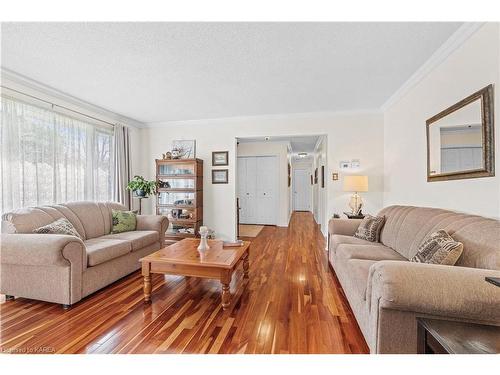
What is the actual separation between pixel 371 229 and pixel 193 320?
2.17m

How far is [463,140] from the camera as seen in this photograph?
2008 millimetres

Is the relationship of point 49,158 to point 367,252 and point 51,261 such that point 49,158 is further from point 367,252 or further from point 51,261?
point 367,252

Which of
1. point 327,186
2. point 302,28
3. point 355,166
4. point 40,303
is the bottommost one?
point 40,303

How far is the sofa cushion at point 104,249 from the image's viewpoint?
7.30ft

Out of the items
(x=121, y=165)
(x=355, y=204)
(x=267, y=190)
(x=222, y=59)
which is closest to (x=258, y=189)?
(x=267, y=190)

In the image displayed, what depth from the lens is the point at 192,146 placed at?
475 cm

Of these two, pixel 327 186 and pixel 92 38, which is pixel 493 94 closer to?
pixel 327 186

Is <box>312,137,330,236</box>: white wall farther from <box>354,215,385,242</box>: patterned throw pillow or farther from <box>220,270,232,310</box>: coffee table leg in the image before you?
<box>220,270,232,310</box>: coffee table leg

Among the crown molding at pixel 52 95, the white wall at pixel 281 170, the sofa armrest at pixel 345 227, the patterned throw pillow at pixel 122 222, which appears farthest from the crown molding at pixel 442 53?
the crown molding at pixel 52 95

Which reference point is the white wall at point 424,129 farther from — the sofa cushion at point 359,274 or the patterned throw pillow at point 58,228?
the patterned throw pillow at point 58,228

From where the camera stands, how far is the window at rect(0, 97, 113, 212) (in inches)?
103

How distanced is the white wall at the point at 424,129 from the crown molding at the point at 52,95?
467 centimetres
